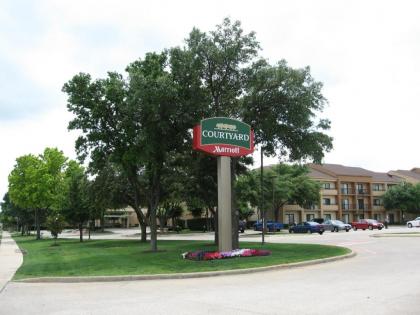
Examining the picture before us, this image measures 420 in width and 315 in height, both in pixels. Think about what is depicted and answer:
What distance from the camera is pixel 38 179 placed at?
171ft

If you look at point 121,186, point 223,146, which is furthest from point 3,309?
point 121,186

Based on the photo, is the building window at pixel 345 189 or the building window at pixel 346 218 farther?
the building window at pixel 346 218

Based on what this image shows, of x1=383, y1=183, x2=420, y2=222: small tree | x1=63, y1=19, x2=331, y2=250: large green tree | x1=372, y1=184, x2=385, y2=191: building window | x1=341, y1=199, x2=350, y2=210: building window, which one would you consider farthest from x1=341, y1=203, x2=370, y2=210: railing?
x1=63, y1=19, x2=331, y2=250: large green tree

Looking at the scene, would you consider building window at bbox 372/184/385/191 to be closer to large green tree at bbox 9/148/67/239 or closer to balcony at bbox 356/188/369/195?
balcony at bbox 356/188/369/195

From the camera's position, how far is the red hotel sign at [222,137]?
792 inches

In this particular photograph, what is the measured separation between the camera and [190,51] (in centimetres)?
2261

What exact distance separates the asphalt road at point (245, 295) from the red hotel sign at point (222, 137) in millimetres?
6658

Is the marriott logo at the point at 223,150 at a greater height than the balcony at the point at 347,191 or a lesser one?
lesser

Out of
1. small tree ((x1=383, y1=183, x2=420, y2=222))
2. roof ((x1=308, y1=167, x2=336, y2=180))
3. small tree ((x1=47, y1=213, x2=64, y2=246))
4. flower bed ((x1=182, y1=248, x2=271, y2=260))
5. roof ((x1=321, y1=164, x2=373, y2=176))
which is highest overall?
roof ((x1=321, y1=164, x2=373, y2=176))

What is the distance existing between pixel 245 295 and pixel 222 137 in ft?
34.2

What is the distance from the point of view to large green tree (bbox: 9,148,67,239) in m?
51.8

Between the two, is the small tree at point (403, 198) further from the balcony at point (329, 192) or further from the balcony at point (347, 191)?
the balcony at point (329, 192)

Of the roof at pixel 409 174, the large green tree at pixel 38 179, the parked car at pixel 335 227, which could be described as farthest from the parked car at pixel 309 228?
the roof at pixel 409 174

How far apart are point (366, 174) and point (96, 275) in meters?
80.8
